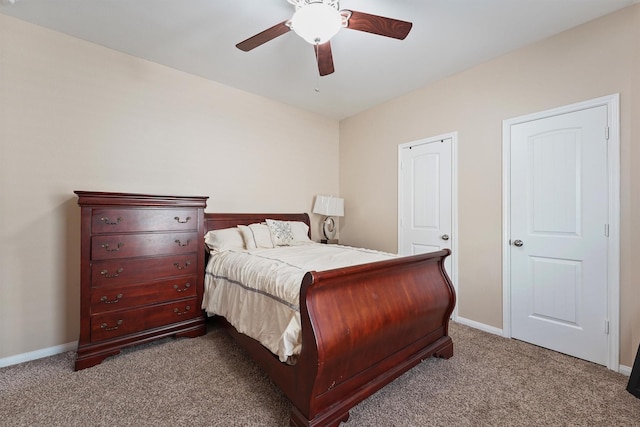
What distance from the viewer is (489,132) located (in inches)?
108

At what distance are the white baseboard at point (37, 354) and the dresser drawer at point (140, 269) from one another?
0.79 meters

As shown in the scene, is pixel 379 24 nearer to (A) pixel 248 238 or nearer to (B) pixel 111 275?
(A) pixel 248 238

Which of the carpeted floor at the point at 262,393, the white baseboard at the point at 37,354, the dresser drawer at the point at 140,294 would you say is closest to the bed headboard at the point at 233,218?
the dresser drawer at the point at 140,294

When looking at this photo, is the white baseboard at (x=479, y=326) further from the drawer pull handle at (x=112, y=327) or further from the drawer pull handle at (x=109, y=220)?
the drawer pull handle at (x=109, y=220)

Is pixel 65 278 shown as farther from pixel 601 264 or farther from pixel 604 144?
pixel 604 144

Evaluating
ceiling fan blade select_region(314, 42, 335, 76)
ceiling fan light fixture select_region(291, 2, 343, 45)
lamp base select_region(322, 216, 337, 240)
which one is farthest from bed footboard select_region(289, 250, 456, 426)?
lamp base select_region(322, 216, 337, 240)

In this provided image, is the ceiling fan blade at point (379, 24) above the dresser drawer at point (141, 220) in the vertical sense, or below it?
above

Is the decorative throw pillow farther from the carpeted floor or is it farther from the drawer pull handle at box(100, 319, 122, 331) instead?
the drawer pull handle at box(100, 319, 122, 331)

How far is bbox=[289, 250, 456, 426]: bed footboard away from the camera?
134 centimetres

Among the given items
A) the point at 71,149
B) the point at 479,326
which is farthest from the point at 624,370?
the point at 71,149

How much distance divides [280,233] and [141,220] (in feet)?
4.56

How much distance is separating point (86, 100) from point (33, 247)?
134cm

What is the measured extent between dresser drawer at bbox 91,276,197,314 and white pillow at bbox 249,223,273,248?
727 mm

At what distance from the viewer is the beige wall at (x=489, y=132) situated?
1.99 meters
